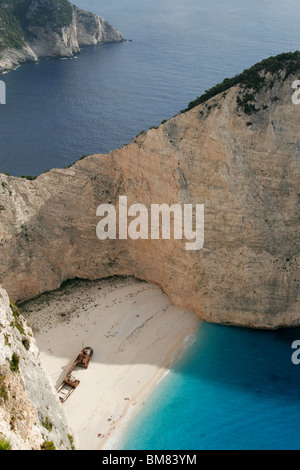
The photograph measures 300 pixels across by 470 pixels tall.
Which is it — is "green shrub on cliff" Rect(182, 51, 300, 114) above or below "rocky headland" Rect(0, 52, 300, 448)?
above

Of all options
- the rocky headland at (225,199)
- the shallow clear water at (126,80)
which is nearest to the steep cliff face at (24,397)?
the rocky headland at (225,199)

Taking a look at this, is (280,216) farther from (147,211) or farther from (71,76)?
(71,76)

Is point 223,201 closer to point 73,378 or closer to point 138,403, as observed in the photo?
point 138,403

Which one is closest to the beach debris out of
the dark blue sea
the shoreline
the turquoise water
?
the shoreline

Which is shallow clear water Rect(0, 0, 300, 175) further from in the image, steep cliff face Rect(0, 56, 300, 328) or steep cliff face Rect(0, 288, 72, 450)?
steep cliff face Rect(0, 288, 72, 450)

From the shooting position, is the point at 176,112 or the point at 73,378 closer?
the point at 73,378

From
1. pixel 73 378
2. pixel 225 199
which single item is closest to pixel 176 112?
pixel 225 199

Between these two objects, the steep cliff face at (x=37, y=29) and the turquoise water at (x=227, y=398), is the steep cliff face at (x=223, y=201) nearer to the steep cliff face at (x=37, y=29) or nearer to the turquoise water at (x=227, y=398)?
the turquoise water at (x=227, y=398)
